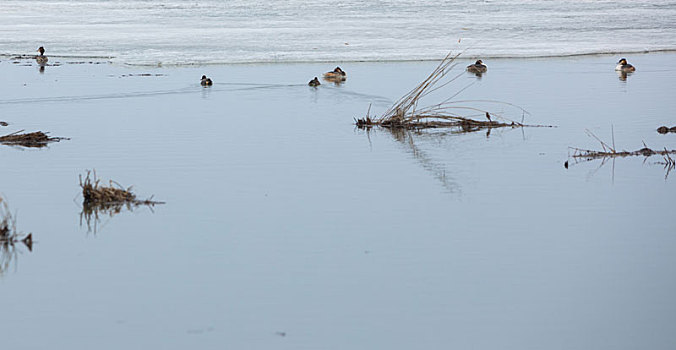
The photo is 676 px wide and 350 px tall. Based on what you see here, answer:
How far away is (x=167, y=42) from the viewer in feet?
75.6

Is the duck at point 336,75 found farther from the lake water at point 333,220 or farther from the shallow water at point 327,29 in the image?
the shallow water at point 327,29

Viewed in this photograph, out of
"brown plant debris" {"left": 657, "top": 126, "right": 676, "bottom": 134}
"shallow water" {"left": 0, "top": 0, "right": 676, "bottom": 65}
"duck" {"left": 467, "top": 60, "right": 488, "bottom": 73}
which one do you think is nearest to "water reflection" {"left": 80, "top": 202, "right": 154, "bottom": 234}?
"brown plant debris" {"left": 657, "top": 126, "right": 676, "bottom": 134}

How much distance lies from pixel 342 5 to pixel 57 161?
2474cm

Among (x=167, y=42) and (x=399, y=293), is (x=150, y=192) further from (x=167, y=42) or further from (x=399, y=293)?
(x=167, y=42)

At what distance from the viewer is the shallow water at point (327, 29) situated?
21.2m

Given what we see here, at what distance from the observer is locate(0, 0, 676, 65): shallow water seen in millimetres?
21203

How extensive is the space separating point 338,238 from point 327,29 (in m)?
20.1

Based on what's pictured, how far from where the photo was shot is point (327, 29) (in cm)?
2598

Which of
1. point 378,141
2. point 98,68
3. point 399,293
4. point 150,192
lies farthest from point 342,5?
point 399,293

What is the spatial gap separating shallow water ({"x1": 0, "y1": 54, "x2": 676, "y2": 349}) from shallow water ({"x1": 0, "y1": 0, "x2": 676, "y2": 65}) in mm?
9368

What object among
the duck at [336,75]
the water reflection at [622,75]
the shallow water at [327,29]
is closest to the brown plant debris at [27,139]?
the duck at [336,75]

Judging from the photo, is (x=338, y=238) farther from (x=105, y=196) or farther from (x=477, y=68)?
(x=477, y=68)

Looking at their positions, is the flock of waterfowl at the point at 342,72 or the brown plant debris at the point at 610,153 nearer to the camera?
the brown plant debris at the point at 610,153

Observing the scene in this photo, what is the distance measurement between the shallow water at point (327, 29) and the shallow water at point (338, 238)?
9368 mm
